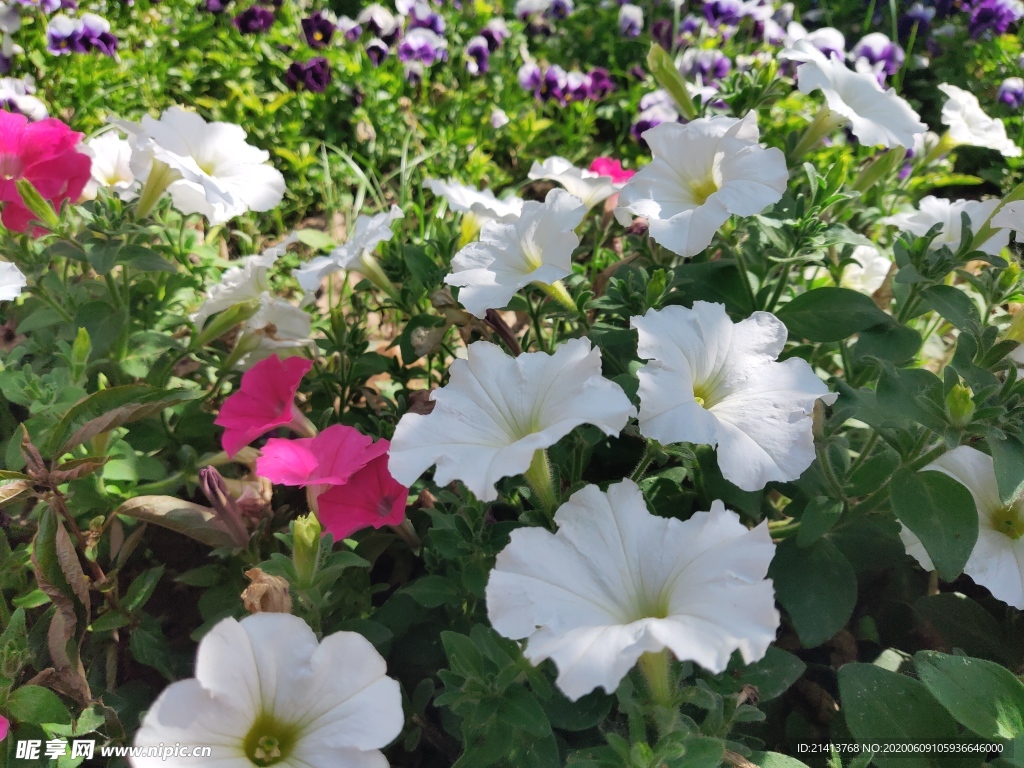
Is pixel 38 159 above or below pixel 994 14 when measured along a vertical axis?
below

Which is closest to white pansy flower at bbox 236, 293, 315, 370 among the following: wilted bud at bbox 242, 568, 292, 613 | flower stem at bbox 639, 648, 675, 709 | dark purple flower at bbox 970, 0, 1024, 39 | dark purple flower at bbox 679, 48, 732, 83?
wilted bud at bbox 242, 568, 292, 613

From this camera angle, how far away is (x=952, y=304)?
1.36m

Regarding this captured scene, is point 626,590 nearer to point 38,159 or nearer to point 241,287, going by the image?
point 241,287

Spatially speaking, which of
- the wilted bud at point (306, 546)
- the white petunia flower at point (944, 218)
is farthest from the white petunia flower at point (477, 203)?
the white petunia flower at point (944, 218)

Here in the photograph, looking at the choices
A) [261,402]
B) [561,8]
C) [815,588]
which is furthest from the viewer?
[561,8]

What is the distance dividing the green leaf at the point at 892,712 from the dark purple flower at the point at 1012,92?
296 centimetres

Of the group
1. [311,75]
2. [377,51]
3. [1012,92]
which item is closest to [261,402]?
[311,75]

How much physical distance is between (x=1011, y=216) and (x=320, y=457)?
1.29 metres

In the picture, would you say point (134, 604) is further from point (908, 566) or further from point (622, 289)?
point (908, 566)

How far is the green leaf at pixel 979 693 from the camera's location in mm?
1051

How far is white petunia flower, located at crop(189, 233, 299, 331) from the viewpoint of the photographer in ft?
5.56

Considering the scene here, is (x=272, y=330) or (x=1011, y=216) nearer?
(x=1011, y=216)

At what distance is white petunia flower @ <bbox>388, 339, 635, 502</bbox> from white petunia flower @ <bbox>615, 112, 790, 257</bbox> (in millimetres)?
338

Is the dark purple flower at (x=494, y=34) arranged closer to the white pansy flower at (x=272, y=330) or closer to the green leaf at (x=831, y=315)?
the white pansy flower at (x=272, y=330)
